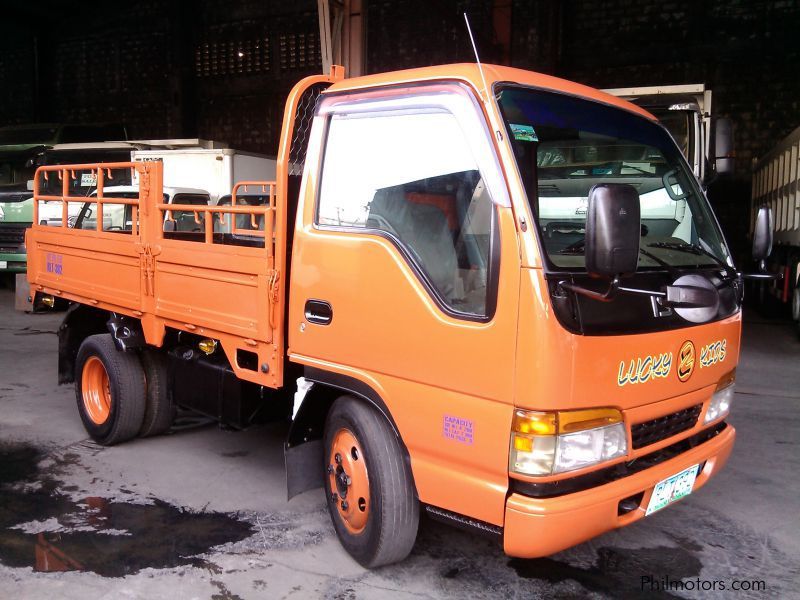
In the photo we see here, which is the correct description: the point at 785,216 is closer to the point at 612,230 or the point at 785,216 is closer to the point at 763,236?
the point at 763,236

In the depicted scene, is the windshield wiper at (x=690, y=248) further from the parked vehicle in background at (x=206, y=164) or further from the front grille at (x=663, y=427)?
the parked vehicle in background at (x=206, y=164)

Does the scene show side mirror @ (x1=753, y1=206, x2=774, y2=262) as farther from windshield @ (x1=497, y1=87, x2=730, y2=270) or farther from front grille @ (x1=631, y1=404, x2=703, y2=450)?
front grille @ (x1=631, y1=404, x2=703, y2=450)

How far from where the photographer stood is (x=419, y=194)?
2.88 m

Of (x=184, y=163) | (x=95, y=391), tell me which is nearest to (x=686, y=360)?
(x=95, y=391)

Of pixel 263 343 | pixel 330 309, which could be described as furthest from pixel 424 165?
pixel 263 343

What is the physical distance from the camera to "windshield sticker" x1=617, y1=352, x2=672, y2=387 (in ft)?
8.52

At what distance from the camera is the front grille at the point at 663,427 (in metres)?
2.76

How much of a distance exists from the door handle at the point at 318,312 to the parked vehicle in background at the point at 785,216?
814 cm

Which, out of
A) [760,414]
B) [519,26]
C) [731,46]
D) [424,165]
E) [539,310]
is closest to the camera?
[539,310]

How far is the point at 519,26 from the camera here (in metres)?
14.7

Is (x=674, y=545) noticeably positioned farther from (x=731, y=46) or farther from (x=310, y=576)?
(x=731, y=46)

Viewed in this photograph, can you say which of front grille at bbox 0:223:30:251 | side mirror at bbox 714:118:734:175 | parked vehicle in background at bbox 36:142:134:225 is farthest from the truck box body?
front grille at bbox 0:223:30:251

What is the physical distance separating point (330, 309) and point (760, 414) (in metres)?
4.46

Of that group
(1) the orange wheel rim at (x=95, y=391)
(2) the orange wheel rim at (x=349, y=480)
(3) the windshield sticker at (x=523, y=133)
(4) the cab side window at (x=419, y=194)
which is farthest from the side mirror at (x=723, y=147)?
(1) the orange wheel rim at (x=95, y=391)
